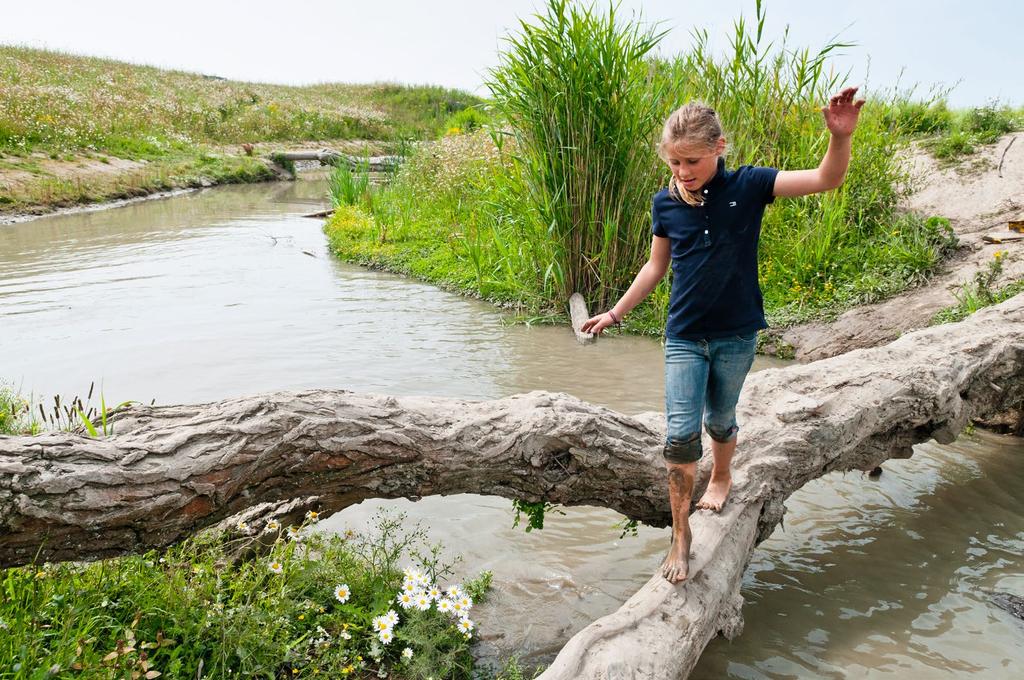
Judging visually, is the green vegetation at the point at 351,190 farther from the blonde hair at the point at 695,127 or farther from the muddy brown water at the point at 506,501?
the blonde hair at the point at 695,127

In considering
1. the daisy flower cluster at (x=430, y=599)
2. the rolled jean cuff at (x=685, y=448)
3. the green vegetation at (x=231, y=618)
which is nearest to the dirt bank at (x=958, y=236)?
the rolled jean cuff at (x=685, y=448)

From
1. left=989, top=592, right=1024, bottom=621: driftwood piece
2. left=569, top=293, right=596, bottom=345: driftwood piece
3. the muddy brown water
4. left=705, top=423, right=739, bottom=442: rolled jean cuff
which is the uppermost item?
left=705, top=423, right=739, bottom=442: rolled jean cuff

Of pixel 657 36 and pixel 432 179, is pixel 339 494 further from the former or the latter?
pixel 432 179

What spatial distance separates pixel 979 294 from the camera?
6625mm

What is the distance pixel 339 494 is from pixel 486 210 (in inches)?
274

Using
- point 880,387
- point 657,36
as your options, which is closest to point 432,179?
Result: point 657,36

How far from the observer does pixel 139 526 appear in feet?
8.59

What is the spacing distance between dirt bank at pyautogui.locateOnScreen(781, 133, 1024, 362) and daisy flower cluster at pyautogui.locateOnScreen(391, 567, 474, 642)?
16.2 ft

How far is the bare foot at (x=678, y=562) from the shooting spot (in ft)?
9.25

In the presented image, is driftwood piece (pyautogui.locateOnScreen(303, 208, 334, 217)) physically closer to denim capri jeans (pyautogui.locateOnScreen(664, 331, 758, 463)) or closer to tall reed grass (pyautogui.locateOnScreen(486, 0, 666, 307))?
tall reed grass (pyautogui.locateOnScreen(486, 0, 666, 307))

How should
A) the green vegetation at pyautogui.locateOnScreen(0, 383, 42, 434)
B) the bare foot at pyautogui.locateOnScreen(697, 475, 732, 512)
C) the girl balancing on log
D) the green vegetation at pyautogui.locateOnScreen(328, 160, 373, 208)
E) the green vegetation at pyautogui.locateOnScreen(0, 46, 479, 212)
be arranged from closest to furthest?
the girl balancing on log, the bare foot at pyautogui.locateOnScreen(697, 475, 732, 512), the green vegetation at pyautogui.locateOnScreen(0, 383, 42, 434), the green vegetation at pyautogui.locateOnScreen(328, 160, 373, 208), the green vegetation at pyautogui.locateOnScreen(0, 46, 479, 212)

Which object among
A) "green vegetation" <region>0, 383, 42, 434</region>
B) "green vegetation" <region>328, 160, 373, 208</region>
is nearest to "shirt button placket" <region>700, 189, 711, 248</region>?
"green vegetation" <region>0, 383, 42, 434</region>

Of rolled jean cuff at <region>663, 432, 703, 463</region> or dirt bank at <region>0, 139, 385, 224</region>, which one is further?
dirt bank at <region>0, 139, 385, 224</region>

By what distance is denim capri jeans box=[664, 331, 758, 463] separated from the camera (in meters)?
2.84
